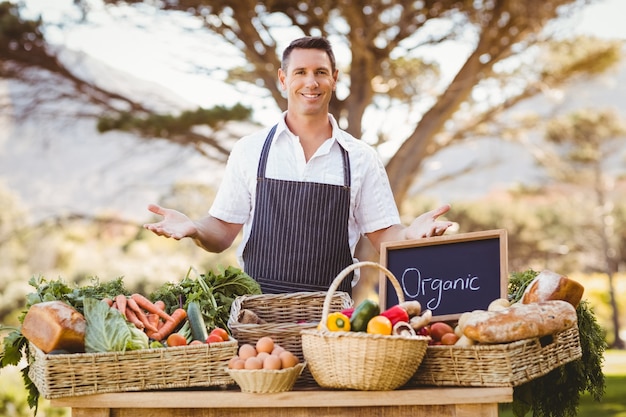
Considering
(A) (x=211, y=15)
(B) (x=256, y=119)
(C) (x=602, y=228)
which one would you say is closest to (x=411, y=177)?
(B) (x=256, y=119)

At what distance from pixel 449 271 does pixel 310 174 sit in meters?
0.72

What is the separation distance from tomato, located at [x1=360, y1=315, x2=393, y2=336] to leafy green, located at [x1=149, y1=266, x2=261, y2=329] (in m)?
0.55

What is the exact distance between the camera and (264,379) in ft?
6.56

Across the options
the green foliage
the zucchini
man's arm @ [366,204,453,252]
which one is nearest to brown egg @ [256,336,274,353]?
the zucchini

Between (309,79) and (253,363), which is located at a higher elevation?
(309,79)

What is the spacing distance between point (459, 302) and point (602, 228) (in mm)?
20238

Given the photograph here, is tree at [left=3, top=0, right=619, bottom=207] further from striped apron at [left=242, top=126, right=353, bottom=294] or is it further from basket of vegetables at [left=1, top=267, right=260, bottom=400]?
basket of vegetables at [left=1, top=267, right=260, bottom=400]

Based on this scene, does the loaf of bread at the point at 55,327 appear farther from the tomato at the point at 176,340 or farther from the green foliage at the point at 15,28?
the green foliage at the point at 15,28

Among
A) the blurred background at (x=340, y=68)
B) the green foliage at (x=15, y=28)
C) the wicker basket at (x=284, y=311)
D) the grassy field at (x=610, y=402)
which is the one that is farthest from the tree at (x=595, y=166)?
the wicker basket at (x=284, y=311)

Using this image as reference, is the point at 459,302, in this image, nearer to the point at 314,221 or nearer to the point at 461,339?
the point at 461,339

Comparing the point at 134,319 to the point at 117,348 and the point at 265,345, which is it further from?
the point at 265,345

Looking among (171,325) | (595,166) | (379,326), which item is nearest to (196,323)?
(171,325)

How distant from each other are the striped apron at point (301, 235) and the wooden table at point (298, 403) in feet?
2.88

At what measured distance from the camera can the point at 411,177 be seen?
403 inches
